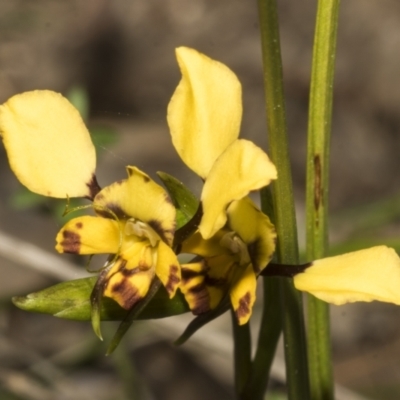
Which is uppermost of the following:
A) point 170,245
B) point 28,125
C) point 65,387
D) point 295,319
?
point 28,125

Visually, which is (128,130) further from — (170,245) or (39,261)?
(170,245)

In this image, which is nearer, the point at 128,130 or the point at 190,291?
the point at 190,291

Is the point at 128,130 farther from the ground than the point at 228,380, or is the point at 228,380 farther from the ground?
the point at 128,130

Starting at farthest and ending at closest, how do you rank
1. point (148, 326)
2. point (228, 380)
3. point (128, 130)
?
point (128, 130) < point (228, 380) < point (148, 326)

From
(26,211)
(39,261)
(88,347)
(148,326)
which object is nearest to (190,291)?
(39,261)

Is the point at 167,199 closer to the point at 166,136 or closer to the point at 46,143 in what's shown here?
the point at 46,143

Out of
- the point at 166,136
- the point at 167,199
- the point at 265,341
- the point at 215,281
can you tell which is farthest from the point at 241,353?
the point at 166,136
